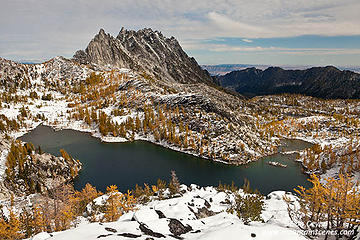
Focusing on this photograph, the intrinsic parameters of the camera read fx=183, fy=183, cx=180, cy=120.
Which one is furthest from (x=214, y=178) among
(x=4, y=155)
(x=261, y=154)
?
(x=4, y=155)

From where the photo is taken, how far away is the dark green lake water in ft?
241

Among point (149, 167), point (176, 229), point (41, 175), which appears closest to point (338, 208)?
point (176, 229)

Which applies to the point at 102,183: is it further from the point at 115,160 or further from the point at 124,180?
the point at 115,160

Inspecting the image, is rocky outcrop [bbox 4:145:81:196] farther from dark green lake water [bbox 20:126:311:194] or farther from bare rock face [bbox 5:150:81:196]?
dark green lake water [bbox 20:126:311:194]

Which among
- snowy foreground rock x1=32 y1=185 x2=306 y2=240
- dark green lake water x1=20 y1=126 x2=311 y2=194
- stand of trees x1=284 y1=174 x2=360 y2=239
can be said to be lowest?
dark green lake water x1=20 y1=126 x2=311 y2=194

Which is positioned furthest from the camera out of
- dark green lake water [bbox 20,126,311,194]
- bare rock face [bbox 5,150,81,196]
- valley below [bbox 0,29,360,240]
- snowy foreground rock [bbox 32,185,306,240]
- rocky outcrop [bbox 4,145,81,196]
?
dark green lake water [bbox 20,126,311,194]

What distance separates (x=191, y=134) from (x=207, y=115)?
61.2 ft

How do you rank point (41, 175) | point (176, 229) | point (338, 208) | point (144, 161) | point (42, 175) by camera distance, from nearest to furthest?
1. point (338, 208)
2. point (176, 229)
3. point (41, 175)
4. point (42, 175)
5. point (144, 161)

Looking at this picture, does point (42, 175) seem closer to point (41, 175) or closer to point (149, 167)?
point (41, 175)

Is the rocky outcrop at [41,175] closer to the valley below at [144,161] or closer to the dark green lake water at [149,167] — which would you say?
the valley below at [144,161]

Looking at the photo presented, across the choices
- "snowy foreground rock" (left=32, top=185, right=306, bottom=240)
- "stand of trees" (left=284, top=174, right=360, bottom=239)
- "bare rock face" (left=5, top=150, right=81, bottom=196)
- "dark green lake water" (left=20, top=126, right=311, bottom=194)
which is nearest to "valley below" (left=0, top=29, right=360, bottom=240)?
"snowy foreground rock" (left=32, top=185, right=306, bottom=240)

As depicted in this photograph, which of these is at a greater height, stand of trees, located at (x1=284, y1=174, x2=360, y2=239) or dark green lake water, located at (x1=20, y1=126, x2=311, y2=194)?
stand of trees, located at (x1=284, y1=174, x2=360, y2=239)

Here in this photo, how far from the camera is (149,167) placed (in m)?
84.3

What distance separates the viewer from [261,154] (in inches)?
4156
